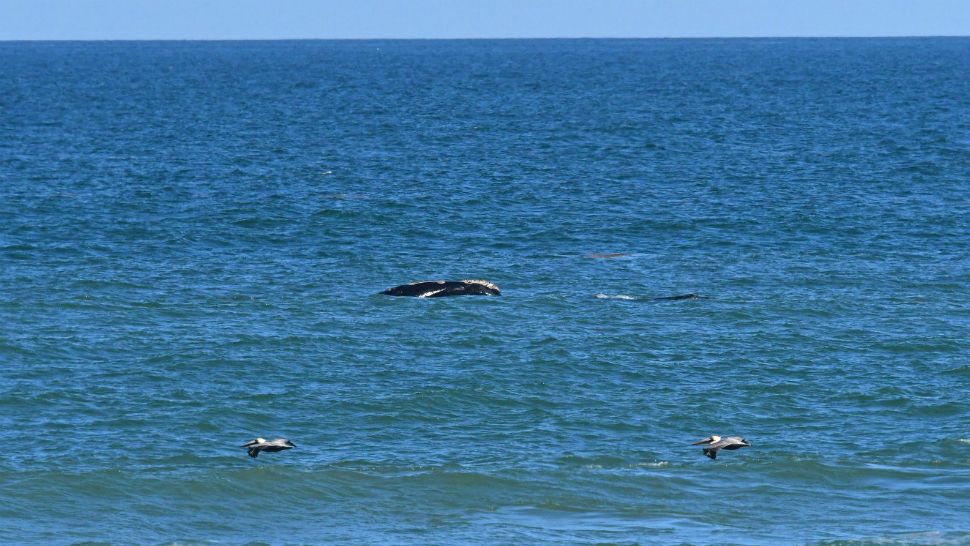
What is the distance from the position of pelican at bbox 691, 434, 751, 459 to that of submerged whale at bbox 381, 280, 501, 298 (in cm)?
1792

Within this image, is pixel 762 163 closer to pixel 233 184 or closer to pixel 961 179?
pixel 961 179

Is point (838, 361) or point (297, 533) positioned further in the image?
point (838, 361)

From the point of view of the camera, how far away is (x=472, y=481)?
3247 cm

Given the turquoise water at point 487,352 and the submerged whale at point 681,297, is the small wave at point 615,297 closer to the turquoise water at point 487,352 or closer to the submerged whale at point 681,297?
the turquoise water at point 487,352

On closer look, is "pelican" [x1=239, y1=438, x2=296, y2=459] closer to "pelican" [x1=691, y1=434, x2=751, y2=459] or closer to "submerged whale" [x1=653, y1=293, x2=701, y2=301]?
"pelican" [x1=691, y1=434, x2=751, y2=459]

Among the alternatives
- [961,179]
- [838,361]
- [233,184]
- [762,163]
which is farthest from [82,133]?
[838,361]

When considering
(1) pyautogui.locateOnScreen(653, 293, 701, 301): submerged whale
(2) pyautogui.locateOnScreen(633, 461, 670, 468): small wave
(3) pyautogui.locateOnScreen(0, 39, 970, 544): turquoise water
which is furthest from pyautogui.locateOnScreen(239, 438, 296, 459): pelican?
(1) pyautogui.locateOnScreen(653, 293, 701, 301): submerged whale

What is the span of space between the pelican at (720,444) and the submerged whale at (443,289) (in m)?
17.9

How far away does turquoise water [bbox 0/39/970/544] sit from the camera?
103ft

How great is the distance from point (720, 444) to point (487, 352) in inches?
464

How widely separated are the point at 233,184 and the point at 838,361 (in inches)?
1727

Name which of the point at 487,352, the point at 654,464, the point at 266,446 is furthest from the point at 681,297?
the point at 266,446

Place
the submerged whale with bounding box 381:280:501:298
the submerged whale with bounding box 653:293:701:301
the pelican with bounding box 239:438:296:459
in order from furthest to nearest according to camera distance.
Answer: the submerged whale with bounding box 381:280:501:298 < the submerged whale with bounding box 653:293:701:301 < the pelican with bounding box 239:438:296:459

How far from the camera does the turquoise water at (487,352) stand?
103ft
